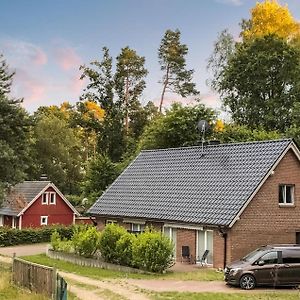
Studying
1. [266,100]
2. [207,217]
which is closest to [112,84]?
[266,100]

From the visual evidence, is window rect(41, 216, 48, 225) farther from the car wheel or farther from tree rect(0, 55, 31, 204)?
the car wheel

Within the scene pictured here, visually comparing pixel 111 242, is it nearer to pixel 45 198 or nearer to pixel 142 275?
pixel 142 275

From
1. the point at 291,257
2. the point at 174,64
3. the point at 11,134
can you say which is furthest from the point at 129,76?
the point at 291,257

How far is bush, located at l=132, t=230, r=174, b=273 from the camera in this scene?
2741 cm

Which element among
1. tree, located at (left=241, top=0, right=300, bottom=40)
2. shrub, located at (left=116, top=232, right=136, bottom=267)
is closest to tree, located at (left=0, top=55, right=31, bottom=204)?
shrub, located at (left=116, top=232, right=136, bottom=267)

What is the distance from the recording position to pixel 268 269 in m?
23.8

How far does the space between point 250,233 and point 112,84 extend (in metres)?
42.6

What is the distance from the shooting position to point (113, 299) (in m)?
20.5

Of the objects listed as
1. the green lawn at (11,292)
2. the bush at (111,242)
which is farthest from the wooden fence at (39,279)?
the bush at (111,242)

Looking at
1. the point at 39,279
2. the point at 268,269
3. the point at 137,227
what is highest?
the point at 137,227

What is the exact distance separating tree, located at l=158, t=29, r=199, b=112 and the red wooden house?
19.2 meters

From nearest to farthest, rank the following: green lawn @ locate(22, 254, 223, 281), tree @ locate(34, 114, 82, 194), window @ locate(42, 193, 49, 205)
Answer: green lawn @ locate(22, 254, 223, 281), window @ locate(42, 193, 49, 205), tree @ locate(34, 114, 82, 194)

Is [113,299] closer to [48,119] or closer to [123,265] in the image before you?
[123,265]

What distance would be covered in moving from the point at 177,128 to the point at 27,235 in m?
15.9
